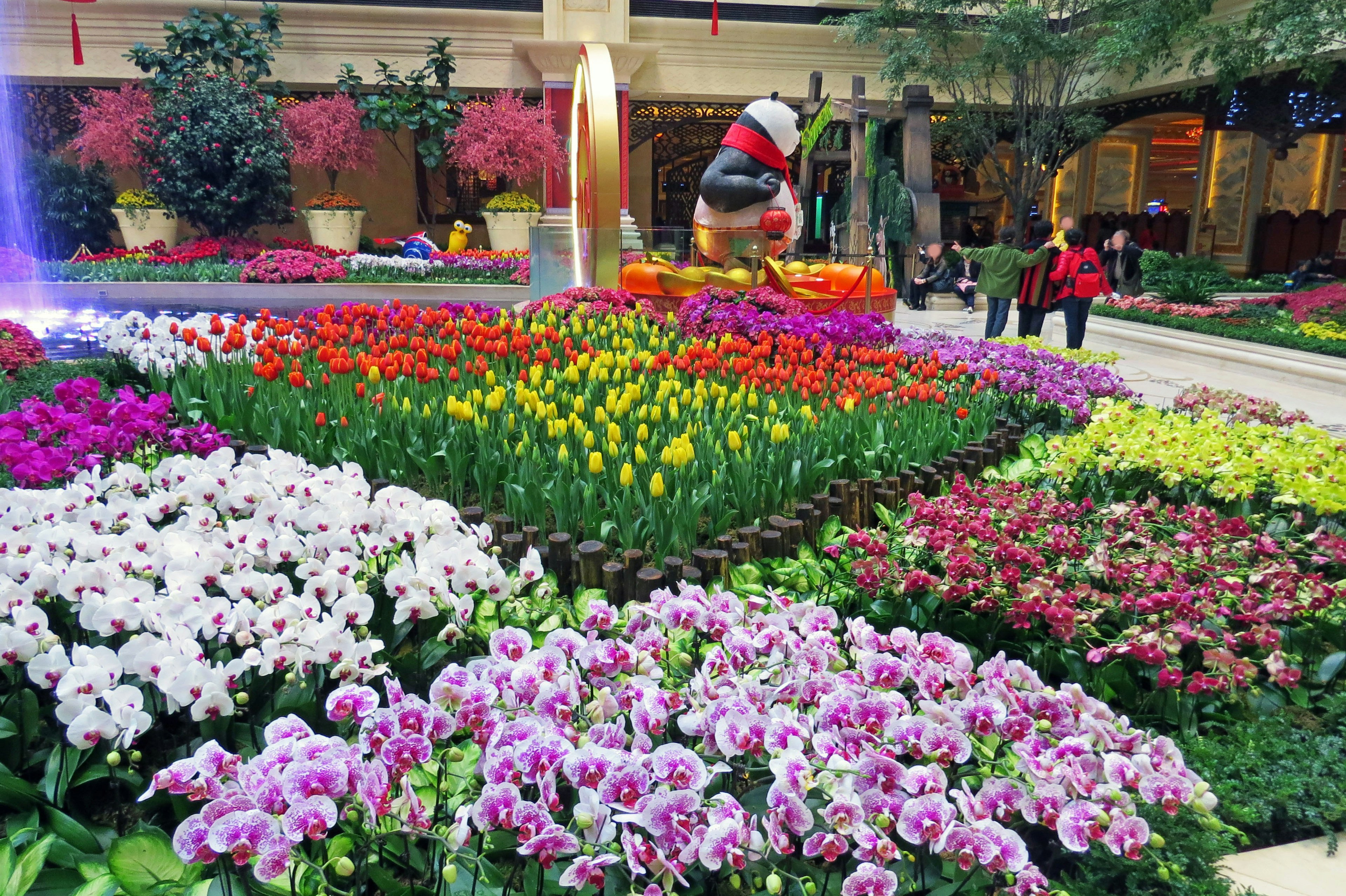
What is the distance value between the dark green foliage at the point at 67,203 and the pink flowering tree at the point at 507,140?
718 centimetres

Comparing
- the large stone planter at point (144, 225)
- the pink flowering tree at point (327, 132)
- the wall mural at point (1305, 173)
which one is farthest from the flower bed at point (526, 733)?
the wall mural at point (1305, 173)

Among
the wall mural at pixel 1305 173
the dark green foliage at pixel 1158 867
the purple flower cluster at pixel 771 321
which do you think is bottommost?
the dark green foliage at pixel 1158 867

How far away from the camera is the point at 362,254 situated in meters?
18.1

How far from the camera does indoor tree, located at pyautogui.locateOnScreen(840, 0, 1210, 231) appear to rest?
1591 centimetres

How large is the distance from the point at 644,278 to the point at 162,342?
4.52m

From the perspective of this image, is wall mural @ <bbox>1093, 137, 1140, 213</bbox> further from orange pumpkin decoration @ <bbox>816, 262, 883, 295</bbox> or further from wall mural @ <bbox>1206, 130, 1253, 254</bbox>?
orange pumpkin decoration @ <bbox>816, 262, 883, 295</bbox>

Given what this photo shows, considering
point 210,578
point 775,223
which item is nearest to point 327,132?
point 775,223

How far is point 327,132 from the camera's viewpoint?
17.6 metres

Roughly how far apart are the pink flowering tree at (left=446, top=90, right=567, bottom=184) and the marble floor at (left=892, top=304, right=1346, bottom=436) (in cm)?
856

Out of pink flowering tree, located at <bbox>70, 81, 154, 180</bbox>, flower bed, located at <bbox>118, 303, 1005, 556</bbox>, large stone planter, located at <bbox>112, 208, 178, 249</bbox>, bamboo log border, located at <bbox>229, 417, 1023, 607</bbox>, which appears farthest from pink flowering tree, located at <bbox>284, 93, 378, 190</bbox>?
bamboo log border, located at <bbox>229, 417, 1023, 607</bbox>

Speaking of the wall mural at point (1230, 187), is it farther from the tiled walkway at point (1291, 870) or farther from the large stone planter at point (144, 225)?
the tiled walkway at point (1291, 870)

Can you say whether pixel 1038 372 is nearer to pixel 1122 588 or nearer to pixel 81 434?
pixel 1122 588

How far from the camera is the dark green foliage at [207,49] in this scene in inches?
674

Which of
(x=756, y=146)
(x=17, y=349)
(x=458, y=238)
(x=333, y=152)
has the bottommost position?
(x=17, y=349)
